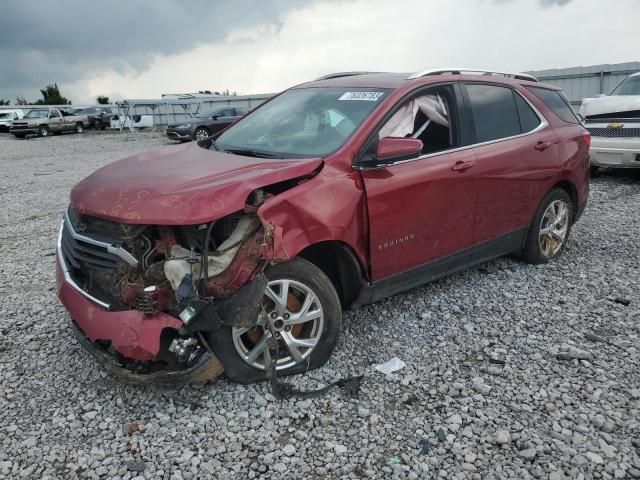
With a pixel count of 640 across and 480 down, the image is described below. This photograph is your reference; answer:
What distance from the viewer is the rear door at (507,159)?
4375 mm

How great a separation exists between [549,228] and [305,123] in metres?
2.78

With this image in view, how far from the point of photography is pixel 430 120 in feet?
13.6

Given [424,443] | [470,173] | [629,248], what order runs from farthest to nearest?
[629,248], [470,173], [424,443]

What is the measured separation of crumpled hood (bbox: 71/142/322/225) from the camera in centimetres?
288

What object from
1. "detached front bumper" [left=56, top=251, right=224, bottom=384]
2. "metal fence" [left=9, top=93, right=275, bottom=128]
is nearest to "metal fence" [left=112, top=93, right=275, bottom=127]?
"metal fence" [left=9, top=93, right=275, bottom=128]

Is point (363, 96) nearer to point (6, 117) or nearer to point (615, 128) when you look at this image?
point (615, 128)

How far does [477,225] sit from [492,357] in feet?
3.87

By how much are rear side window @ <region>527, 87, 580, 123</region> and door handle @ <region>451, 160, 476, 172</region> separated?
5.09ft

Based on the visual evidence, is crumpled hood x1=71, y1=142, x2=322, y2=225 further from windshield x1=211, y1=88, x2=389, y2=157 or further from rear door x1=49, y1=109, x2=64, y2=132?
rear door x1=49, y1=109, x2=64, y2=132

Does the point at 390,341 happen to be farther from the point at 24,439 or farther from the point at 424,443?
the point at 24,439

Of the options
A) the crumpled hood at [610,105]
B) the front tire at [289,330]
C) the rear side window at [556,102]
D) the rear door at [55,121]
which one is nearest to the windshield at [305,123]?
the front tire at [289,330]

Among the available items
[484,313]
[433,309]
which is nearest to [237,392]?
[433,309]

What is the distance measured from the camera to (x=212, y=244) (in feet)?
9.99

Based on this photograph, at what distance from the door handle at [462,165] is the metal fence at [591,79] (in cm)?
1417
